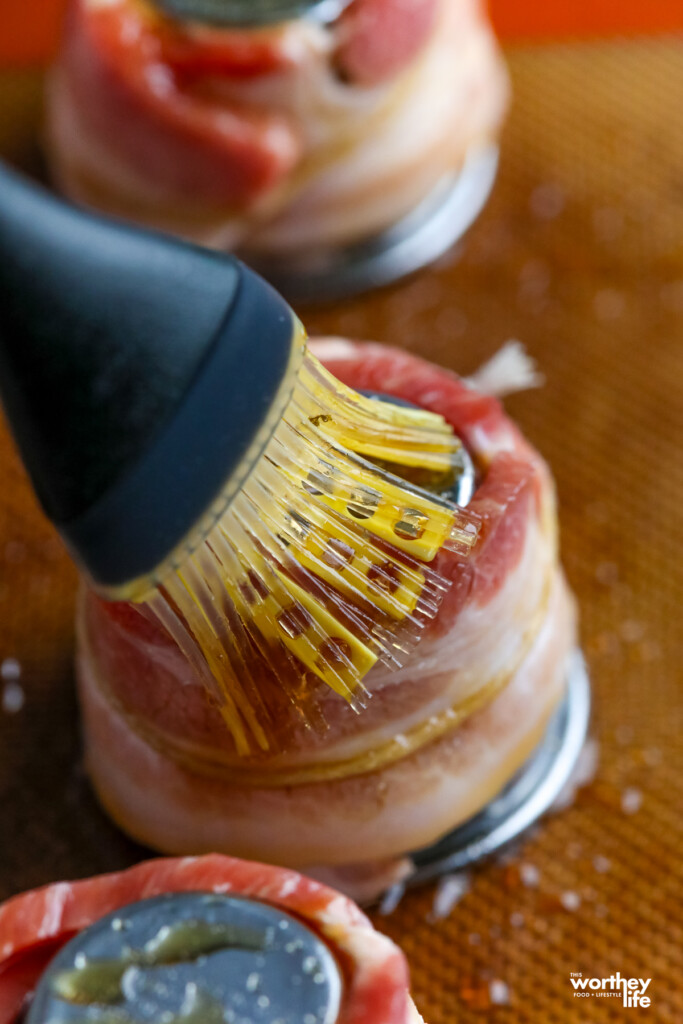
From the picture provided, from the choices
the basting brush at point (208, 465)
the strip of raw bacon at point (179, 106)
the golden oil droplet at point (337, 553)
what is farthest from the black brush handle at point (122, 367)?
the strip of raw bacon at point (179, 106)

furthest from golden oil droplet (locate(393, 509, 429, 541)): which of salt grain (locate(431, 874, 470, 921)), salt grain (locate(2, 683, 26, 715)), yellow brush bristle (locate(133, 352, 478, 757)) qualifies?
salt grain (locate(2, 683, 26, 715))

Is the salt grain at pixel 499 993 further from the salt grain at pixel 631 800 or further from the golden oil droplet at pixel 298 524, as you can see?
the golden oil droplet at pixel 298 524

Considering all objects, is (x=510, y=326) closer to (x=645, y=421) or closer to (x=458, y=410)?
(x=645, y=421)

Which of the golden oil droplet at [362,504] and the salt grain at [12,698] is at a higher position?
the golden oil droplet at [362,504]

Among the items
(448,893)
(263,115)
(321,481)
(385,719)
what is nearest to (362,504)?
(321,481)

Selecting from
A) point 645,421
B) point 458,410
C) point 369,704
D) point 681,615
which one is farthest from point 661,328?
point 369,704

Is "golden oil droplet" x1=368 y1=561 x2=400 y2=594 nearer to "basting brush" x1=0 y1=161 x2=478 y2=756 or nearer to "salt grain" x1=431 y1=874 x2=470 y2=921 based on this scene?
"basting brush" x1=0 y1=161 x2=478 y2=756
